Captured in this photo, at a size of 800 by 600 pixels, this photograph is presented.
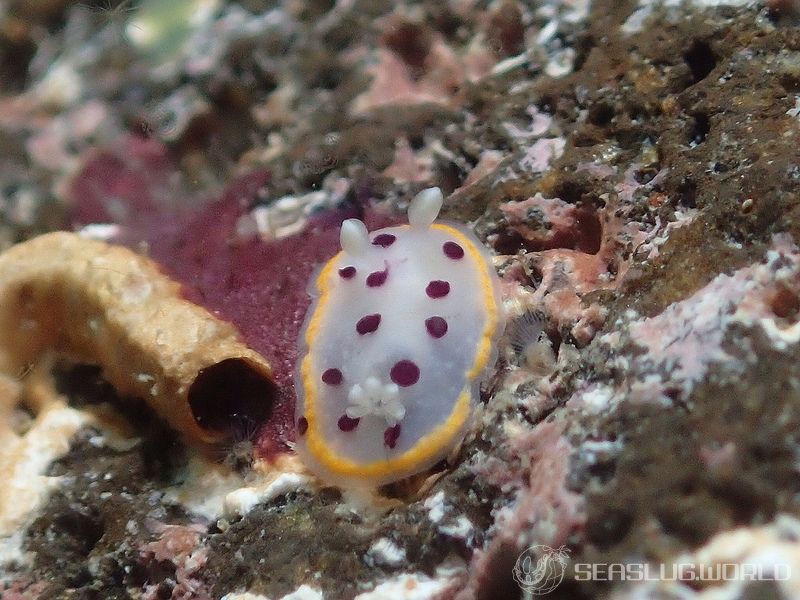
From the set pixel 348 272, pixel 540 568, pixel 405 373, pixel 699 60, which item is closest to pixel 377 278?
pixel 348 272

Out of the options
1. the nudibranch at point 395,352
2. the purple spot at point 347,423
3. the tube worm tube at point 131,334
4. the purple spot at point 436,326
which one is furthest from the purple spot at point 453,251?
the tube worm tube at point 131,334

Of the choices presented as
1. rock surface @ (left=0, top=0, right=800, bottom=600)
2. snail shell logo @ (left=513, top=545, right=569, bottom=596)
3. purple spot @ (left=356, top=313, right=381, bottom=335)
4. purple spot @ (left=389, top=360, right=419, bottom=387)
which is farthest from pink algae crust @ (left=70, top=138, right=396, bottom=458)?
snail shell logo @ (left=513, top=545, right=569, bottom=596)

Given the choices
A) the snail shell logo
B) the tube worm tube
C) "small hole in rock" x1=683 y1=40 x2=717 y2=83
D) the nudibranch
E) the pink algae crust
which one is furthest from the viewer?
the pink algae crust

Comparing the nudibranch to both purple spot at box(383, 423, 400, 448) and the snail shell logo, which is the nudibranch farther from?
the snail shell logo

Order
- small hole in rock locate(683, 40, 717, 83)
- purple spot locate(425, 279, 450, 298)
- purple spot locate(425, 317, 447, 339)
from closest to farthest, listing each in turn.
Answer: purple spot locate(425, 317, 447, 339)
purple spot locate(425, 279, 450, 298)
small hole in rock locate(683, 40, 717, 83)

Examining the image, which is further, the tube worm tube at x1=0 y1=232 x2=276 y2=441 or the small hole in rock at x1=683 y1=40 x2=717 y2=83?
the small hole in rock at x1=683 y1=40 x2=717 y2=83

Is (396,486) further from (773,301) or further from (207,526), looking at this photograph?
(773,301)

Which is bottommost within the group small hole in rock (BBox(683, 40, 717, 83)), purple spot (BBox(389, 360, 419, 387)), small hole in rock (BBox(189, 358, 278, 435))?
small hole in rock (BBox(189, 358, 278, 435))

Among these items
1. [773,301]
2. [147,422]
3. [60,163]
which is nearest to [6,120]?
[60,163]
